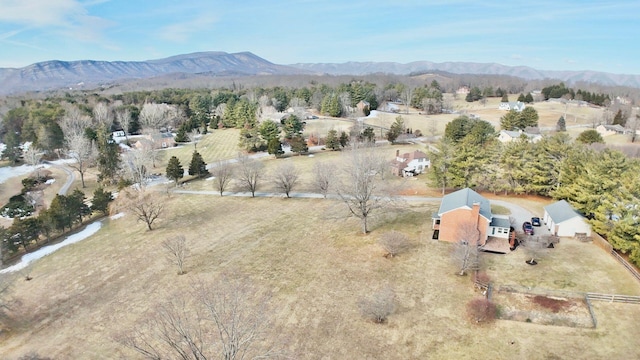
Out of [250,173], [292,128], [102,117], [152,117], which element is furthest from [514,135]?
[102,117]

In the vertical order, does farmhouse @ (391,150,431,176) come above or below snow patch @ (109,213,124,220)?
above

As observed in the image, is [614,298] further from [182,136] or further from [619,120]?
[619,120]

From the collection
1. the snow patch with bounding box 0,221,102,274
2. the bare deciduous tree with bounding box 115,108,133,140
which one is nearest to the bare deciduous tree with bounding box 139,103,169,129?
the bare deciduous tree with bounding box 115,108,133,140

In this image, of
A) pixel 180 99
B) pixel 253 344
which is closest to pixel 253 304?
pixel 253 344

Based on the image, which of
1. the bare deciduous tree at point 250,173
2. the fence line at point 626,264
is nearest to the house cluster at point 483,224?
the fence line at point 626,264

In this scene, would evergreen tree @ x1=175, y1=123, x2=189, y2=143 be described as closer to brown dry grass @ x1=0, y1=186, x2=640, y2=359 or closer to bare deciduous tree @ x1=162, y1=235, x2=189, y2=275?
brown dry grass @ x1=0, y1=186, x2=640, y2=359

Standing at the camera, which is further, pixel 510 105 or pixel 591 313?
pixel 510 105

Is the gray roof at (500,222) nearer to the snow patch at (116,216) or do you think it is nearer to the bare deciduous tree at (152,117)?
the snow patch at (116,216)
